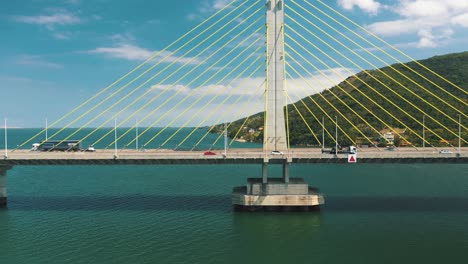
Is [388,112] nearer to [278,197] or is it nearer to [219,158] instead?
[278,197]

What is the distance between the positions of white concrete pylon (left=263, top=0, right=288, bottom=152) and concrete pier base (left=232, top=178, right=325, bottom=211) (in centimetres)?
432

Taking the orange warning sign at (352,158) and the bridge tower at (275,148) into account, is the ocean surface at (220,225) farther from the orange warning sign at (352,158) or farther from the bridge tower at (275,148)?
the orange warning sign at (352,158)

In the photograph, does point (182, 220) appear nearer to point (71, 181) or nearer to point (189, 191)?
point (189, 191)

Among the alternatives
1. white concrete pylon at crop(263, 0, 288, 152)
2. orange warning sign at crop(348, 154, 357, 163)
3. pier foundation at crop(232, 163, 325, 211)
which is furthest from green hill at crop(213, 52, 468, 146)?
orange warning sign at crop(348, 154, 357, 163)

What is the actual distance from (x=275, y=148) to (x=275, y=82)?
7.69 m

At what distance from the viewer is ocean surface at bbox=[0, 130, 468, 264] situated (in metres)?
29.9

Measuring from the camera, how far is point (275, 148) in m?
42.8

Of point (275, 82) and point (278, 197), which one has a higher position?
point (275, 82)

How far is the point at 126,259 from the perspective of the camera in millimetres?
29047

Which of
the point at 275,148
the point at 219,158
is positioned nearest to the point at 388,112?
the point at 275,148

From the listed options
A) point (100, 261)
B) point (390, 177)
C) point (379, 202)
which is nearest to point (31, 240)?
point (100, 261)

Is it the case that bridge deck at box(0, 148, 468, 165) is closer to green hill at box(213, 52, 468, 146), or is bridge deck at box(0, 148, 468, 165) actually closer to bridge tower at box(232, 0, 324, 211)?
bridge tower at box(232, 0, 324, 211)

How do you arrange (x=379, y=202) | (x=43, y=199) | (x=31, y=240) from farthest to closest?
1. (x=43, y=199)
2. (x=379, y=202)
3. (x=31, y=240)

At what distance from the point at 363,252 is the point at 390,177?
41428 mm
